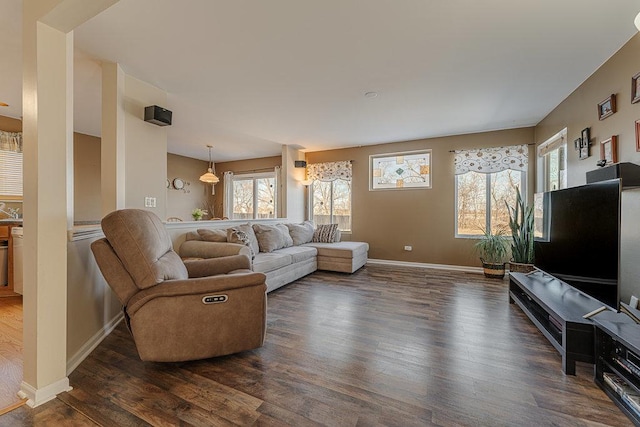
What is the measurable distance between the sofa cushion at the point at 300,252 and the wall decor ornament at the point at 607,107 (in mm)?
3814

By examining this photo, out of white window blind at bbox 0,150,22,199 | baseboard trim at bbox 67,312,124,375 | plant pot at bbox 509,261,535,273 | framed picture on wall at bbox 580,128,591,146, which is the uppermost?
framed picture on wall at bbox 580,128,591,146

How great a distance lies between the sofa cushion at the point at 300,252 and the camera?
4141mm

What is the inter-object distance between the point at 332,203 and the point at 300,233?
4.32 ft

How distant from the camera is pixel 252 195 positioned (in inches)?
294

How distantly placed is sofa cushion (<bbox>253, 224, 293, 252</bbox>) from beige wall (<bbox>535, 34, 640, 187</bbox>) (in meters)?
3.96

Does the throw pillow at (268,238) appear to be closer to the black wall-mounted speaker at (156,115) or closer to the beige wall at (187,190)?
the black wall-mounted speaker at (156,115)

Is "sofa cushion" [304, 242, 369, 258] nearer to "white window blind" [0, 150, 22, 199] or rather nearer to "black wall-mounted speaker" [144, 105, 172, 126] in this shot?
"black wall-mounted speaker" [144, 105, 172, 126]

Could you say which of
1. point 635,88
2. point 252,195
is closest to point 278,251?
point 252,195

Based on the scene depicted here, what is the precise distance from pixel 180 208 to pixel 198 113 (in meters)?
3.85

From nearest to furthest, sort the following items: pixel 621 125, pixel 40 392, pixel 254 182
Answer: pixel 40 392 < pixel 621 125 < pixel 254 182

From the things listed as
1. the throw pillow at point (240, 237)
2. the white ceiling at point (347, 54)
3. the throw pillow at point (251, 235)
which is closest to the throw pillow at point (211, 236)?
the throw pillow at point (240, 237)

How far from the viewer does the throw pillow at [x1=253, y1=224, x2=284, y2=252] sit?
419cm

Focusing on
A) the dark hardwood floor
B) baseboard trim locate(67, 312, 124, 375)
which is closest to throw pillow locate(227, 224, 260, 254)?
the dark hardwood floor

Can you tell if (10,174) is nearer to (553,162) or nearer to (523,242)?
(523,242)
